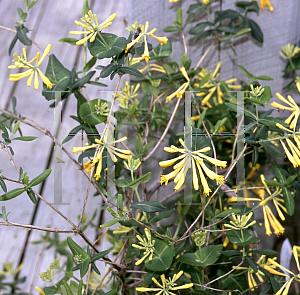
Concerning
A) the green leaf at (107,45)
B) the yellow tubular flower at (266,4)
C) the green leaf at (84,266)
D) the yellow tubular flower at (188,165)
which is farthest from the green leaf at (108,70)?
the yellow tubular flower at (266,4)

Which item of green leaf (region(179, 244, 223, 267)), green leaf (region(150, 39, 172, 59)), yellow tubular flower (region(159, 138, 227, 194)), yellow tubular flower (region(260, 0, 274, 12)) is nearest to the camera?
yellow tubular flower (region(159, 138, 227, 194))

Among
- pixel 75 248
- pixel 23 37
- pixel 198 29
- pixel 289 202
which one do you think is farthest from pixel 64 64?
pixel 289 202

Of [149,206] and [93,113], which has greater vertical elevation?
[93,113]

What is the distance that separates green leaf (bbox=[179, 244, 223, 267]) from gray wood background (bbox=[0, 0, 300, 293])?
32 centimetres

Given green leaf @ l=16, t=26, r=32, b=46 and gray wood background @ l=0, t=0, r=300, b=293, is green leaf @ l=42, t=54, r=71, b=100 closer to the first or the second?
green leaf @ l=16, t=26, r=32, b=46

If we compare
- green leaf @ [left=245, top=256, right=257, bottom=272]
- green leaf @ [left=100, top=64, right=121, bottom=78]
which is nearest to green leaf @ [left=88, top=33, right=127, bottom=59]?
green leaf @ [left=100, top=64, right=121, bottom=78]

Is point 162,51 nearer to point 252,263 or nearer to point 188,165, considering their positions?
point 188,165

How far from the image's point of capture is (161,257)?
0.40 meters

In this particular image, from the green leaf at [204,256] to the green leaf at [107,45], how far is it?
300 millimetres

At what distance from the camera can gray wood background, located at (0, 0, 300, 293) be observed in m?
0.66

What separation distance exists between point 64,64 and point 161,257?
1.66 feet

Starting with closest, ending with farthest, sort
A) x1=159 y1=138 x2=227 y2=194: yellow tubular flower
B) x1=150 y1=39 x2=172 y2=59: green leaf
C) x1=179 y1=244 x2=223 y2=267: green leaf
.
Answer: x1=159 y1=138 x2=227 y2=194: yellow tubular flower
x1=179 y1=244 x2=223 y2=267: green leaf
x1=150 y1=39 x2=172 y2=59: green leaf

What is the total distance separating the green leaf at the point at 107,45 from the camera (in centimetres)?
36

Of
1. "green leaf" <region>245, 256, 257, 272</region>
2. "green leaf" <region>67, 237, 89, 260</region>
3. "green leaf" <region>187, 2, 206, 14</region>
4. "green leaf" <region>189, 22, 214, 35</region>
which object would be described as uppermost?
"green leaf" <region>187, 2, 206, 14</region>
